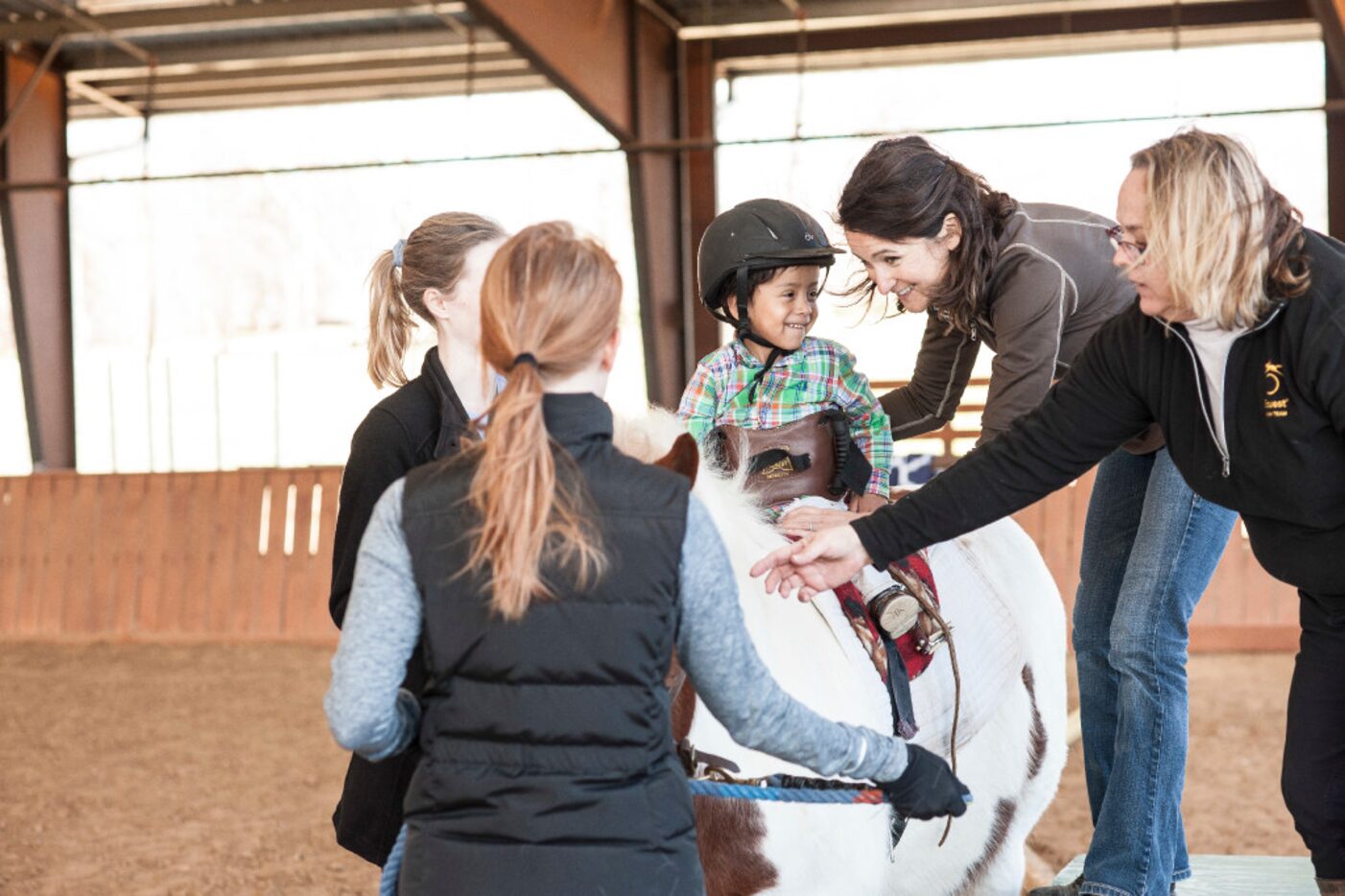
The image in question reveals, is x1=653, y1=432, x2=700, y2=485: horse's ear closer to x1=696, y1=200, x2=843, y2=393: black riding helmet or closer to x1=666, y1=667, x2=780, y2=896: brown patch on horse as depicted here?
x1=666, y1=667, x2=780, y2=896: brown patch on horse

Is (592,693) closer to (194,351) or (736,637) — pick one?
(736,637)

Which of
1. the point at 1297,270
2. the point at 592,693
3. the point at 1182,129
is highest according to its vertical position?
the point at 1182,129

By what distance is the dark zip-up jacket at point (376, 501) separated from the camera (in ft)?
7.24

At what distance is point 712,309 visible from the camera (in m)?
2.98

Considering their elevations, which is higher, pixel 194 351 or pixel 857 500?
pixel 194 351

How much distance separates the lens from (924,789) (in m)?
1.67

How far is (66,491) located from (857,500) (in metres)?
7.60

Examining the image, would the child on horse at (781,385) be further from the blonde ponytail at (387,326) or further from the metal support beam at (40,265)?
the metal support beam at (40,265)

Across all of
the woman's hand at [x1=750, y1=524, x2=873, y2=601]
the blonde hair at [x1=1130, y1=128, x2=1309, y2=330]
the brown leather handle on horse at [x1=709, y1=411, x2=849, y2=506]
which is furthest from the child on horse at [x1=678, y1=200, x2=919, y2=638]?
→ the blonde hair at [x1=1130, y1=128, x2=1309, y2=330]

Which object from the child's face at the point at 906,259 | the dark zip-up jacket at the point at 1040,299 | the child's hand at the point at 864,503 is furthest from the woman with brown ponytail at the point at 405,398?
the dark zip-up jacket at the point at 1040,299

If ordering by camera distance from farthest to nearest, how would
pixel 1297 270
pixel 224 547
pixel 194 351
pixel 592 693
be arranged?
pixel 194 351 → pixel 224 547 → pixel 1297 270 → pixel 592 693

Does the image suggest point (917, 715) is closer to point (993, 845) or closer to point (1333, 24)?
point (993, 845)

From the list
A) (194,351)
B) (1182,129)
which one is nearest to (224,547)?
(194,351)

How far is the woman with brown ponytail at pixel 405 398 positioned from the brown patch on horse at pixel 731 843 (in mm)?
492
